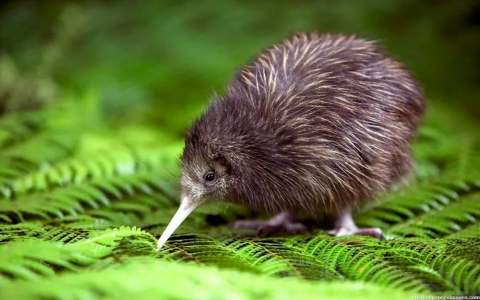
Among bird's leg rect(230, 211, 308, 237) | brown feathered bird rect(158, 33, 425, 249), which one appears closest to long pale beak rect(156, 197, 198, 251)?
brown feathered bird rect(158, 33, 425, 249)

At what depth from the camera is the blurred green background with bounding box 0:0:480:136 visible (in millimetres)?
5051

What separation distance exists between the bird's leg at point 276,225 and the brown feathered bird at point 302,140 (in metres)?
0.04

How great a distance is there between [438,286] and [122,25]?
5.02m

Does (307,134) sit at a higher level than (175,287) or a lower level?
higher

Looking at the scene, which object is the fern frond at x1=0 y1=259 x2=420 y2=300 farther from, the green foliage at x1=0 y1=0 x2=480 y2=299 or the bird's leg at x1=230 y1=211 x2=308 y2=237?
the bird's leg at x1=230 y1=211 x2=308 y2=237

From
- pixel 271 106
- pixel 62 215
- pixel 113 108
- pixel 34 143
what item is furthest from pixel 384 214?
pixel 113 108

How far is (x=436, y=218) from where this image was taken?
9.37ft

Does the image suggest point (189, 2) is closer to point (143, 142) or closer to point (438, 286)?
point (143, 142)

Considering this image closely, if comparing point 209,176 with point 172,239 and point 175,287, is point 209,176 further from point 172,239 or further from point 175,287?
point 175,287

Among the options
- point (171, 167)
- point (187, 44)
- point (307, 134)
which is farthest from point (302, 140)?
point (187, 44)

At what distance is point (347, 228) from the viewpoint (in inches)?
116

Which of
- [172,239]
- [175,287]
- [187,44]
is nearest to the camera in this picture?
[175,287]

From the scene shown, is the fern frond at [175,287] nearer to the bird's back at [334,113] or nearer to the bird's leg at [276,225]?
the bird's back at [334,113]

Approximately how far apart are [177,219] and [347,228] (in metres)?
0.92
